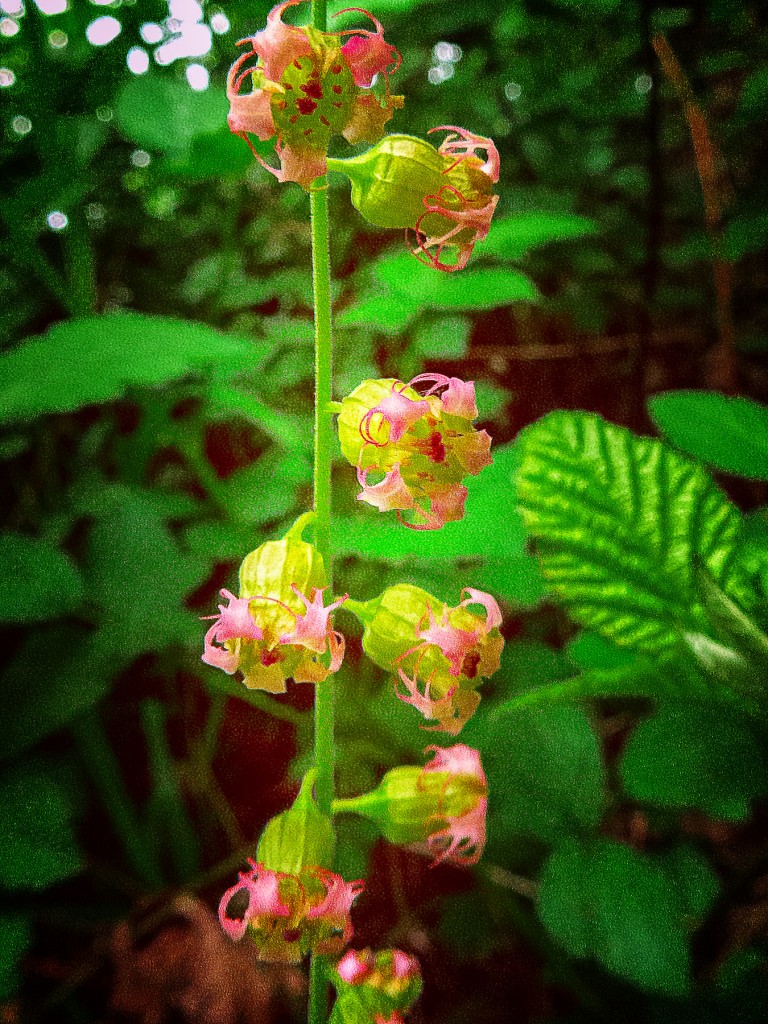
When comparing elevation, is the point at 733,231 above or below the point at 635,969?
above

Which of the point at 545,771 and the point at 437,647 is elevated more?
the point at 437,647

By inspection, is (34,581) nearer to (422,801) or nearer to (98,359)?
(98,359)

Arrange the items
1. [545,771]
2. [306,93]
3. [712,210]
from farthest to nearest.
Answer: [712,210]
[545,771]
[306,93]

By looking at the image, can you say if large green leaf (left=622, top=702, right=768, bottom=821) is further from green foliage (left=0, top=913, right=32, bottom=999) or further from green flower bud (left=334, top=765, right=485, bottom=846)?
green foliage (left=0, top=913, right=32, bottom=999)

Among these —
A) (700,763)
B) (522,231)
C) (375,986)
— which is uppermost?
(522,231)

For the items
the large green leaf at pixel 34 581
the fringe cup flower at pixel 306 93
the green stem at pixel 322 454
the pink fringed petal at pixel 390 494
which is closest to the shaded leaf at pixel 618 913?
the green stem at pixel 322 454

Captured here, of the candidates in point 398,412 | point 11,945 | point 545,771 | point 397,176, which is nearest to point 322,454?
point 398,412

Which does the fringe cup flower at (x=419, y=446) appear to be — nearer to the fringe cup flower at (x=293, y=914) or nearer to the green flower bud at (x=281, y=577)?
the green flower bud at (x=281, y=577)

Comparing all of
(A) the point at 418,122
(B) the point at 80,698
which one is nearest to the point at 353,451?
(B) the point at 80,698

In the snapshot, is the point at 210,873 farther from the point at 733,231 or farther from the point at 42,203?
the point at 733,231
